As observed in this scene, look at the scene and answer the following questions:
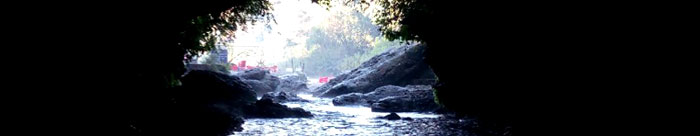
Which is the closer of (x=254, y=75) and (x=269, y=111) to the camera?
(x=269, y=111)

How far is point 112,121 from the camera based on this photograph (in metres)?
8.38

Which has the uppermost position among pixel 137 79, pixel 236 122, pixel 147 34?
pixel 147 34

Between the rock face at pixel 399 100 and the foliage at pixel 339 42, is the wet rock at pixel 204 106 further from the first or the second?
the foliage at pixel 339 42

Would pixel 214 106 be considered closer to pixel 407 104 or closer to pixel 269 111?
pixel 269 111

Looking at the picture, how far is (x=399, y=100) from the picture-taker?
2933cm

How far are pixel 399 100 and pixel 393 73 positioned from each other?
9542 millimetres

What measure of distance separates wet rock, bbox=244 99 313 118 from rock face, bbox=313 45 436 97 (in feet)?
43.6

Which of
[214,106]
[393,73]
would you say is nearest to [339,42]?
[393,73]

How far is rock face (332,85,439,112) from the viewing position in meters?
28.4

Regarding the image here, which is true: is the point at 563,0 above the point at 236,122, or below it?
above

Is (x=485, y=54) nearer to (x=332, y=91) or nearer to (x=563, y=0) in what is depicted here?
(x=563, y=0)

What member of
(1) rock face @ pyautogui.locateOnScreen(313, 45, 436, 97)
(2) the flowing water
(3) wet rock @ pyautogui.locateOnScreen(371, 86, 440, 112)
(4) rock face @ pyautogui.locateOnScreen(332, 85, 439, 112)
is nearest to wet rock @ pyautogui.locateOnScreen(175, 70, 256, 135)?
(2) the flowing water

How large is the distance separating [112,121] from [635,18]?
796 centimetres

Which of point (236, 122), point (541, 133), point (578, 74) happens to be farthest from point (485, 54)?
point (236, 122)
